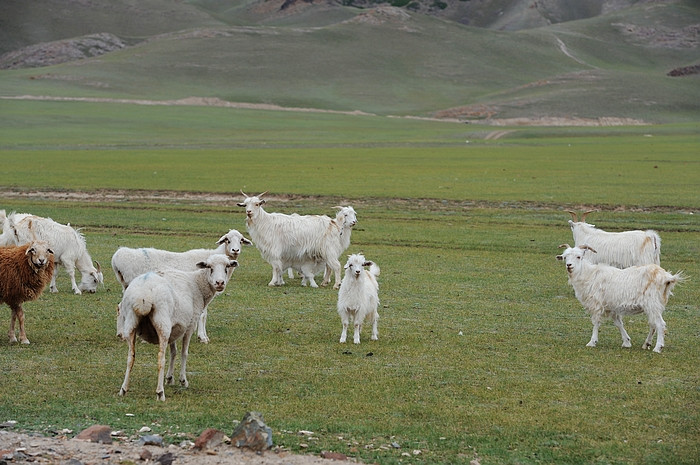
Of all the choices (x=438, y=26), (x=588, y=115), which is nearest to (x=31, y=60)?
(x=438, y=26)

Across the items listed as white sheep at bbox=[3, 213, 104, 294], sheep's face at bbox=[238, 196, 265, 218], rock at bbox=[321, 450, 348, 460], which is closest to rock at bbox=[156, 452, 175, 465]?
rock at bbox=[321, 450, 348, 460]

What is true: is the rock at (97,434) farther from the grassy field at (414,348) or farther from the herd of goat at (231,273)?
the herd of goat at (231,273)

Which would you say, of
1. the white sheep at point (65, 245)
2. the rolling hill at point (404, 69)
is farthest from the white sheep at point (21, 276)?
the rolling hill at point (404, 69)

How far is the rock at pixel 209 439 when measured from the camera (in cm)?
800

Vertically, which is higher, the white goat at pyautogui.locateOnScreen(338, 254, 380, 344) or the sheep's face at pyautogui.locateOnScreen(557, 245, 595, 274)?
Result: the sheep's face at pyautogui.locateOnScreen(557, 245, 595, 274)

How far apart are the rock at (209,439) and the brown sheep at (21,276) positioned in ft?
17.1

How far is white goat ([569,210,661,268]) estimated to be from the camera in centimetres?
1680

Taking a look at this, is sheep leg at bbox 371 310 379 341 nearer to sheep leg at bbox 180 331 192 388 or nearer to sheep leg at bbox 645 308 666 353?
sheep leg at bbox 180 331 192 388

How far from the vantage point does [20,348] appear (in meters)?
12.0

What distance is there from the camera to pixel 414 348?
1252cm

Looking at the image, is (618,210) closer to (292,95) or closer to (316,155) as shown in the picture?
(316,155)

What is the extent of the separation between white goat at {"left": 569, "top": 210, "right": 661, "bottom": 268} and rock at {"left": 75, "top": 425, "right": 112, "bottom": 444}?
11.5 meters

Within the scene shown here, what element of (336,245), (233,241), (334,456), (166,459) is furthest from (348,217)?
(166,459)

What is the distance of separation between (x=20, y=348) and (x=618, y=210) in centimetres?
2442
